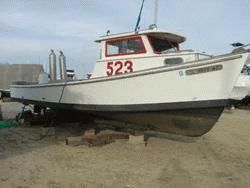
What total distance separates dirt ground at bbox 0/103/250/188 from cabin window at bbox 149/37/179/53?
226cm

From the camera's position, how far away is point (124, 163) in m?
6.53

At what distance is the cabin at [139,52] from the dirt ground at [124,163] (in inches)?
73.7

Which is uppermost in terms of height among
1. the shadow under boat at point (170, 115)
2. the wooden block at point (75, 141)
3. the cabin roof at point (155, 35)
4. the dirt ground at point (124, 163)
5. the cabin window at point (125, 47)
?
the cabin roof at point (155, 35)

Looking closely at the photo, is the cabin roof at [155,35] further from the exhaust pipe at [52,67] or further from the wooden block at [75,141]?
the wooden block at [75,141]

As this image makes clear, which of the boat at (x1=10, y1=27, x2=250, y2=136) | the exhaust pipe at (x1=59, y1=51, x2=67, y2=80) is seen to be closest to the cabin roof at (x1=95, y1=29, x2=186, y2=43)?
the boat at (x1=10, y1=27, x2=250, y2=136)

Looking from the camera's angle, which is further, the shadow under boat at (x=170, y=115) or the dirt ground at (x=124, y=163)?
the shadow under boat at (x=170, y=115)

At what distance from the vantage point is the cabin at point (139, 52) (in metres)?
8.02

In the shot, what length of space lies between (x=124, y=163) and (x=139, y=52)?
302 centimetres

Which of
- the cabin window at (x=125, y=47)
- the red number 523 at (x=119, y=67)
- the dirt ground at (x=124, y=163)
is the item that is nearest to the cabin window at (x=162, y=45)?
the cabin window at (x=125, y=47)

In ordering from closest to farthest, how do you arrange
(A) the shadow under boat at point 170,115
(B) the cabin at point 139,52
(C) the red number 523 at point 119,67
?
1. (A) the shadow under boat at point 170,115
2. (B) the cabin at point 139,52
3. (C) the red number 523 at point 119,67

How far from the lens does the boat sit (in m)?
7.03

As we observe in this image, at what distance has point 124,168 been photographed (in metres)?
6.18

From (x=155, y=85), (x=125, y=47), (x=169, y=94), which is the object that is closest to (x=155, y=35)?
(x=125, y=47)

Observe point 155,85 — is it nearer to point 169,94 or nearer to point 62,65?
point 169,94
